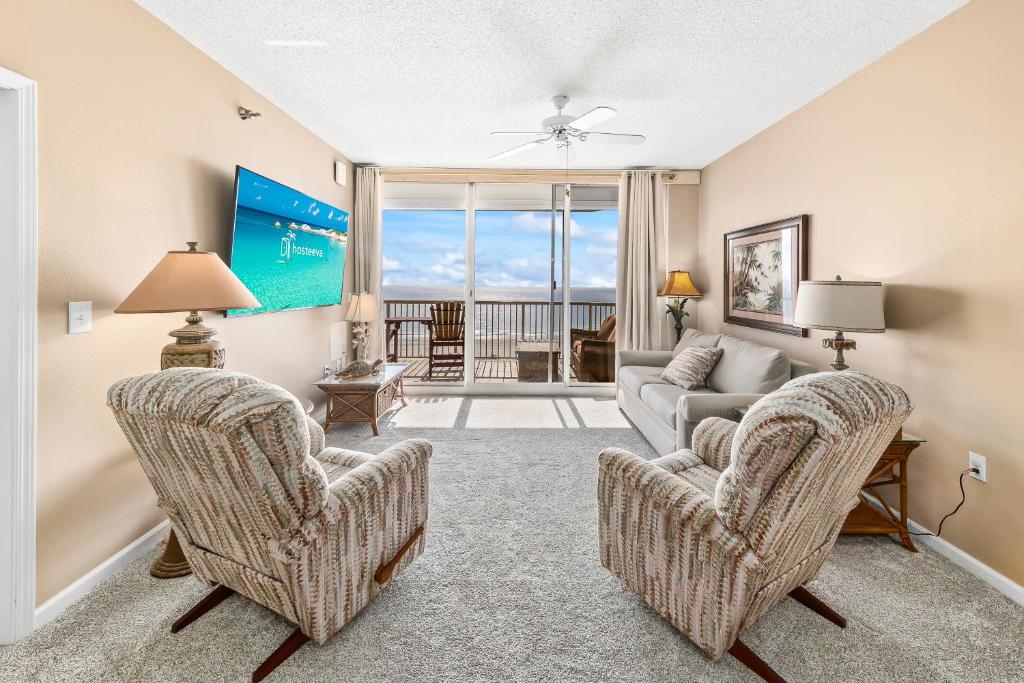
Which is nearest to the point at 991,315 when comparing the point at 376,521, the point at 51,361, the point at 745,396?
the point at 745,396

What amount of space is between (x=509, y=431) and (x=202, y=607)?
256cm

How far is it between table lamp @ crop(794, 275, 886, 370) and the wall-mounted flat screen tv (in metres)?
2.92

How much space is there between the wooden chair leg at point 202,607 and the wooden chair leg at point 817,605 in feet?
7.12

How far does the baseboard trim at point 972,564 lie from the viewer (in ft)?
6.17

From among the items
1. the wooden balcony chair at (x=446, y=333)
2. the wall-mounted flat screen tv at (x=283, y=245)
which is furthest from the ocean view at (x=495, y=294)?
the wall-mounted flat screen tv at (x=283, y=245)

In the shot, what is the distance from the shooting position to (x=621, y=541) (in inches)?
66.9

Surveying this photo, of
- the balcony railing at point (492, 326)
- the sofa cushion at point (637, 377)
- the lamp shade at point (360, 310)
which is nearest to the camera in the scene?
the sofa cushion at point (637, 377)

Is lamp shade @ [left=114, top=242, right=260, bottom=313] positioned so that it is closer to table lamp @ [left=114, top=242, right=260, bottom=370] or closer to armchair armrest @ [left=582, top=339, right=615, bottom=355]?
table lamp @ [left=114, top=242, right=260, bottom=370]

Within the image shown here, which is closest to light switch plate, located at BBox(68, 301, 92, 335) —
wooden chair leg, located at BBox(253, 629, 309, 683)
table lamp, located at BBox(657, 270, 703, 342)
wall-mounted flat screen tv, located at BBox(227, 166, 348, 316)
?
wall-mounted flat screen tv, located at BBox(227, 166, 348, 316)

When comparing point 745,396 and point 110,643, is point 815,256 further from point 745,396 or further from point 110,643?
point 110,643

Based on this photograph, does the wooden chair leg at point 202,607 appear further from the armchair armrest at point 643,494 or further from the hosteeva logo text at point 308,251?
the hosteeva logo text at point 308,251

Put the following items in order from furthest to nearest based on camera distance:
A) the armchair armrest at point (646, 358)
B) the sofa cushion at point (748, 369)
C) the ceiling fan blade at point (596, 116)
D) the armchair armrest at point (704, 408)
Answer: the armchair armrest at point (646, 358) → the sofa cushion at point (748, 369) → the armchair armrest at point (704, 408) → the ceiling fan blade at point (596, 116)

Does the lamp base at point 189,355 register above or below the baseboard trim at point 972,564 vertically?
above

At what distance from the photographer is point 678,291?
15.8 ft
